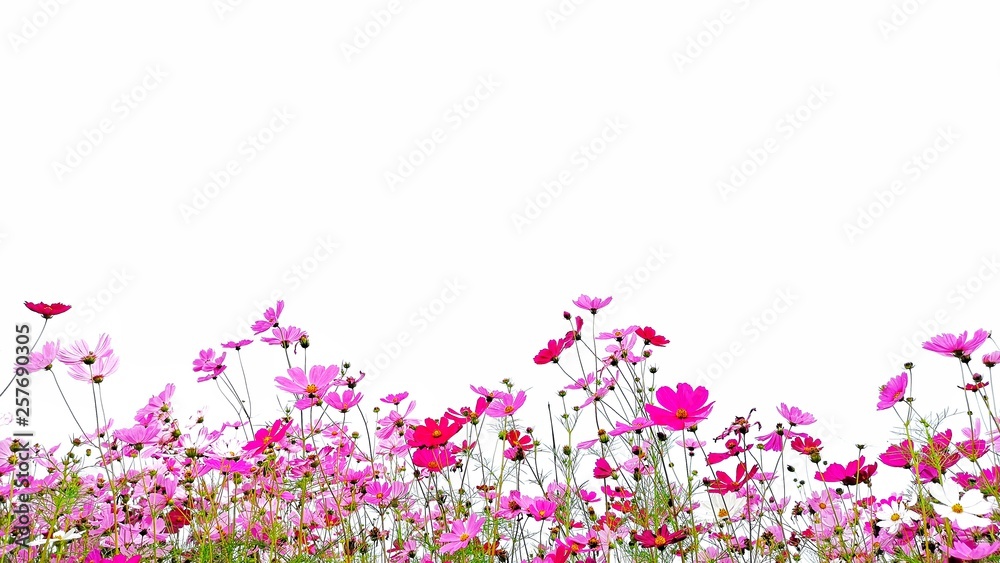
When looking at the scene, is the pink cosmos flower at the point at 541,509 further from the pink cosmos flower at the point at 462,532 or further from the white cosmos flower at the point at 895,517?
the white cosmos flower at the point at 895,517

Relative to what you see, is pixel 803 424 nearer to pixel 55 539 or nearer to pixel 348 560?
pixel 348 560

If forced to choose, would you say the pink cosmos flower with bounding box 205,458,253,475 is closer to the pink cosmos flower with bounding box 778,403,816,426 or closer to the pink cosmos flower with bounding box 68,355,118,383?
the pink cosmos flower with bounding box 68,355,118,383

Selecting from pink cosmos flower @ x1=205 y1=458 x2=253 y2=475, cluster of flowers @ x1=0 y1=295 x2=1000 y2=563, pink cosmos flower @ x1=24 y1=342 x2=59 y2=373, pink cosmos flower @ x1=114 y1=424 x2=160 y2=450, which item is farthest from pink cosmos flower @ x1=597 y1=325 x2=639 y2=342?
pink cosmos flower @ x1=24 y1=342 x2=59 y2=373

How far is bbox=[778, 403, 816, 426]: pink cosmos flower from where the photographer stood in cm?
188

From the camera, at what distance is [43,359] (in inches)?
71.8

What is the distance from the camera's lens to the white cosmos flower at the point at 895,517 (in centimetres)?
160

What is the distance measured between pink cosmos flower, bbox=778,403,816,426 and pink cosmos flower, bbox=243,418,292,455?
1.37 metres

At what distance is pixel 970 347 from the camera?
5.28ft

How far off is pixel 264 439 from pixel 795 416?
55.9 inches

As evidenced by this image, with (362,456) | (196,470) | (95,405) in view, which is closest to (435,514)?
(362,456)

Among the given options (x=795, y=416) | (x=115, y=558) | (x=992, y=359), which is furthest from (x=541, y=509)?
(x=992, y=359)

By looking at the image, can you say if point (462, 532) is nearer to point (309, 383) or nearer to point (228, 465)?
point (309, 383)

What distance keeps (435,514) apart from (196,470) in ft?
2.47

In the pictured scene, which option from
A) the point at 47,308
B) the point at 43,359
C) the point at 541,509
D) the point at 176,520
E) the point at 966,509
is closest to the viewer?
the point at 966,509
